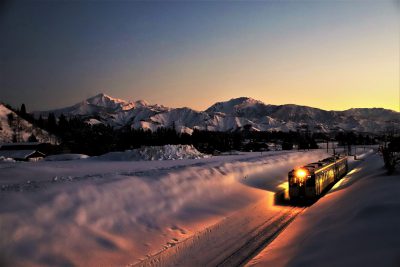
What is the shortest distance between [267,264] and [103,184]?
1268 centimetres

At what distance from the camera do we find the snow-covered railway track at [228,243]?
17.3 metres

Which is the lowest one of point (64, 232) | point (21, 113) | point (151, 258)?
point (151, 258)

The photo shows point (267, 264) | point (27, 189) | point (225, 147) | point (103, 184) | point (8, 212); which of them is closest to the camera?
point (267, 264)

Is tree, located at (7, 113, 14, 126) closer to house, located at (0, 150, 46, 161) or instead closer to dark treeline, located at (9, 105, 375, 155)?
dark treeline, located at (9, 105, 375, 155)

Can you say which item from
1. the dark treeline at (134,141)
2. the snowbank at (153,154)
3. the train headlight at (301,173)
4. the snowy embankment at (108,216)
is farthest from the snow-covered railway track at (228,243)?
the dark treeline at (134,141)

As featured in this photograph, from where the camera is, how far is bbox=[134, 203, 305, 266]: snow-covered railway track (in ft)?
56.9

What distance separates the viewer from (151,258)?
57.1ft

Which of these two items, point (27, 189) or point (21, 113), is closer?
point (27, 189)

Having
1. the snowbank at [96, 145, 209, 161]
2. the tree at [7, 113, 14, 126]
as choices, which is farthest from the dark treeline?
the snowbank at [96, 145, 209, 161]

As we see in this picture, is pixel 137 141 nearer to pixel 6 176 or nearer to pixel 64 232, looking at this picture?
pixel 6 176

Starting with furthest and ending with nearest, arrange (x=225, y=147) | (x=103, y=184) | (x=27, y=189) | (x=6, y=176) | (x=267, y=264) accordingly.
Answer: (x=225, y=147) < (x=6, y=176) < (x=103, y=184) < (x=27, y=189) < (x=267, y=264)

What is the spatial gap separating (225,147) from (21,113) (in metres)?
109

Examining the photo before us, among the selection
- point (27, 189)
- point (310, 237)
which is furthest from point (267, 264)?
point (27, 189)

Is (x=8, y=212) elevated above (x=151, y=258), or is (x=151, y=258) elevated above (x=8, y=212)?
(x=8, y=212)
